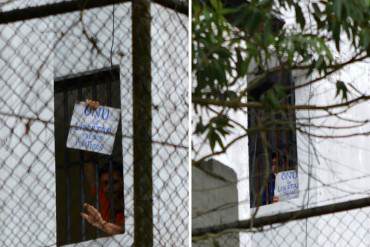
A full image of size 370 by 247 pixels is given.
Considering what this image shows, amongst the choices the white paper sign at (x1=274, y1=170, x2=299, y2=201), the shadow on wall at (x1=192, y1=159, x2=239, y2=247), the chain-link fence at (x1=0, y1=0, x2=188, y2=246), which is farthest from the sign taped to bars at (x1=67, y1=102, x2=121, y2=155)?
the white paper sign at (x1=274, y1=170, x2=299, y2=201)

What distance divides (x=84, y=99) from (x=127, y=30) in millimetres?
115

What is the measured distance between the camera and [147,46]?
53.2 inches

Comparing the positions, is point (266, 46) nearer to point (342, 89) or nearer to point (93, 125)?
point (342, 89)

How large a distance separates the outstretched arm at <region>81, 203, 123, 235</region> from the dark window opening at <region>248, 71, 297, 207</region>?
0.65ft

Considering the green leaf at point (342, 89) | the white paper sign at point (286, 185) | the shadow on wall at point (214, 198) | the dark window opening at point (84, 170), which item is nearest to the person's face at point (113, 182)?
the dark window opening at point (84, 170)

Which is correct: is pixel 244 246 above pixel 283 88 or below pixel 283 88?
below

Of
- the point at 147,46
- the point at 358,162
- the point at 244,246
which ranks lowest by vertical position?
the point at 244,246

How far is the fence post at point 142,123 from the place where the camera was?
1.33 m

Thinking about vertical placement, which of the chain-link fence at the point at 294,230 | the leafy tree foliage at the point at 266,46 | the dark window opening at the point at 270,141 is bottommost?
the chain-link fence at the point at 294,230

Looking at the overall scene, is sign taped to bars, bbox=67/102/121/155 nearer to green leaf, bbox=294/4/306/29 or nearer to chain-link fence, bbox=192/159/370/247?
chain-link fence, bbox=192/159/370/247

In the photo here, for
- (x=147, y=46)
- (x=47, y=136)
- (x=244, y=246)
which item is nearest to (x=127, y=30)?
(x=147, y=46)

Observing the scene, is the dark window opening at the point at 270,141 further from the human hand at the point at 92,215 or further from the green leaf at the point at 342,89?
the human hand at the point at 92,215

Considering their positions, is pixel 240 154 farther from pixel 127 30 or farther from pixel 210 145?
pixel 127 30

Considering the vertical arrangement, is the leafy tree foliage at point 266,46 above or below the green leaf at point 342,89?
above
